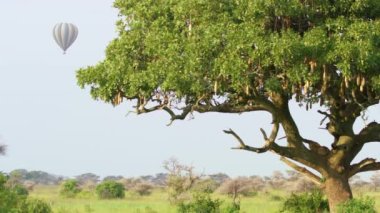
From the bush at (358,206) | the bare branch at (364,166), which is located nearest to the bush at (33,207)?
the bush at (358,206)

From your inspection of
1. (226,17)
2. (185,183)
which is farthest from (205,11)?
(185,183)

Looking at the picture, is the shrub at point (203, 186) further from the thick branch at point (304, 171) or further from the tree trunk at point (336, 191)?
the tree trunk at point (336, 191)

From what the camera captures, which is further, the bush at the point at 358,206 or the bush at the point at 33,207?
the bush at the point at 33,207

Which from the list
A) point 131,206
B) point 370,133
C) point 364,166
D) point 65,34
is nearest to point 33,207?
point 364,166

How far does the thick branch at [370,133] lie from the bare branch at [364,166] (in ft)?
3.08

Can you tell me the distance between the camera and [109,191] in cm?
6644

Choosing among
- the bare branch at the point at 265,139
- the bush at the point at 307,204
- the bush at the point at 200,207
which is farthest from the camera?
the bush at the point at 307,204

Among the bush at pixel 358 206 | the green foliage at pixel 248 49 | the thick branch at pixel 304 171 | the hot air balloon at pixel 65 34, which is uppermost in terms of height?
the hot air balloon at pixel 65 34

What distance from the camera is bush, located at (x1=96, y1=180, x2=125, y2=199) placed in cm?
6625

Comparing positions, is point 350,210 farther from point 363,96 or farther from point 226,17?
point 226,17

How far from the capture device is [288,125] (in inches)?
981

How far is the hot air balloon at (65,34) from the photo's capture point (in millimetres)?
53281

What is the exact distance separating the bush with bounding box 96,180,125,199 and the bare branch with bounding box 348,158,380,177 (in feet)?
139

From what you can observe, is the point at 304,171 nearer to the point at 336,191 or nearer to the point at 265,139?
the point at 336,191
